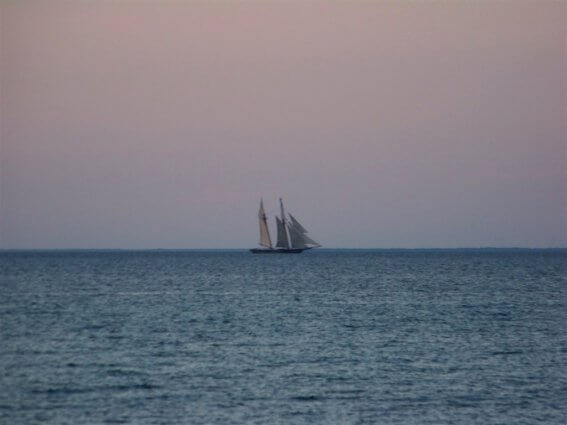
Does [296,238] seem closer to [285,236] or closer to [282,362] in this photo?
[285,236]

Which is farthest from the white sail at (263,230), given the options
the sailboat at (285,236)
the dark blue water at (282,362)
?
the dark blue water at (282,362)

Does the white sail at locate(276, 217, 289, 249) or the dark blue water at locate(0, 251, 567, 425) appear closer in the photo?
the dark blue water at locate(0, 251, 567, 425)

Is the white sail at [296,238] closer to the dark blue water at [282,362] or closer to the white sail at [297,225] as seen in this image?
the white sail at [297,225]

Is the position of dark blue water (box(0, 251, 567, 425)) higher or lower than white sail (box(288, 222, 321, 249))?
lower

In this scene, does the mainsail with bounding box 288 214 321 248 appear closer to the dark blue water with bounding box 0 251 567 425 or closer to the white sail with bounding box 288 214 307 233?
the white sail with bounding box 288 214 307 233

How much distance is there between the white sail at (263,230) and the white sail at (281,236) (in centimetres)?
234

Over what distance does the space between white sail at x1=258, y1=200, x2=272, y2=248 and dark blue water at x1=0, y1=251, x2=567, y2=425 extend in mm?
114506

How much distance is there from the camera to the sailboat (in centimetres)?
18025

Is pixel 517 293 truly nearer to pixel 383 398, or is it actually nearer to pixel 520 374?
pixel 520 374

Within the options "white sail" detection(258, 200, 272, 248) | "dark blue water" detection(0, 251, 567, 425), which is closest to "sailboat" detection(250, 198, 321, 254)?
"white sail" detection(258, 200, 272, 248)

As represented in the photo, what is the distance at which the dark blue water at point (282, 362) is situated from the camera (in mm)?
Answer: 25219

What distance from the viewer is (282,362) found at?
33.5m

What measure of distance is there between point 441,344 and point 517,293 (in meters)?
40.2

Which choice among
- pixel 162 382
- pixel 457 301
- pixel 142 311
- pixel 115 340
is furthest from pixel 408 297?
pixel 162 382
